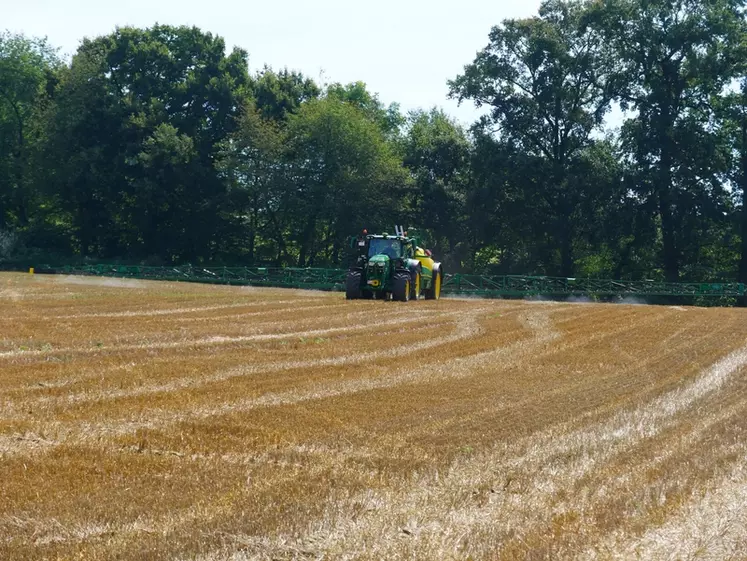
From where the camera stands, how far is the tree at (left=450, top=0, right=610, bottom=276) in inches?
1898

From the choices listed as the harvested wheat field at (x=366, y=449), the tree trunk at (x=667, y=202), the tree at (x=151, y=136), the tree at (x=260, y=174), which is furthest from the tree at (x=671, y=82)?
the harvested wheat field at (x=366, y=449)

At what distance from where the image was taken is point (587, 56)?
159 feet

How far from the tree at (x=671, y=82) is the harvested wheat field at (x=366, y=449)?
3011 centimetres

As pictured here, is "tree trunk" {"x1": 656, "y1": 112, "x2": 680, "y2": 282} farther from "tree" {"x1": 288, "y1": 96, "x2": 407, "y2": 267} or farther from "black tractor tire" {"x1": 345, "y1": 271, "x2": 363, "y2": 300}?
"black tractor tire" {"x1": 345, "y1": 271, "x2": 363, "y2": 300}

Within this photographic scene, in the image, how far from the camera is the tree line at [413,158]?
4594 centimetres

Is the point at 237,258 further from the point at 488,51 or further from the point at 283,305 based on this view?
the point at 283,305

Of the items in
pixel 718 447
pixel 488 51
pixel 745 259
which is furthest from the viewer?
pixel 488 51

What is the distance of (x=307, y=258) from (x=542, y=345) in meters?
40.4

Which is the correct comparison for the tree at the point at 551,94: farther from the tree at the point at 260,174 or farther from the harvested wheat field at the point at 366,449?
the harvested wheat field at the point at 366,449

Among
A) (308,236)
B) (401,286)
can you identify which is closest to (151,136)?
(308,236)

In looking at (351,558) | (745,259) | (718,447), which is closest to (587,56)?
(745,259)

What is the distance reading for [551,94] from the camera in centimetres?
4856

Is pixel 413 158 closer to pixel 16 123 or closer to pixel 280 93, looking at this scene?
pixel 280 93

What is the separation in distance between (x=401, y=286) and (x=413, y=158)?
2641 centimetres
